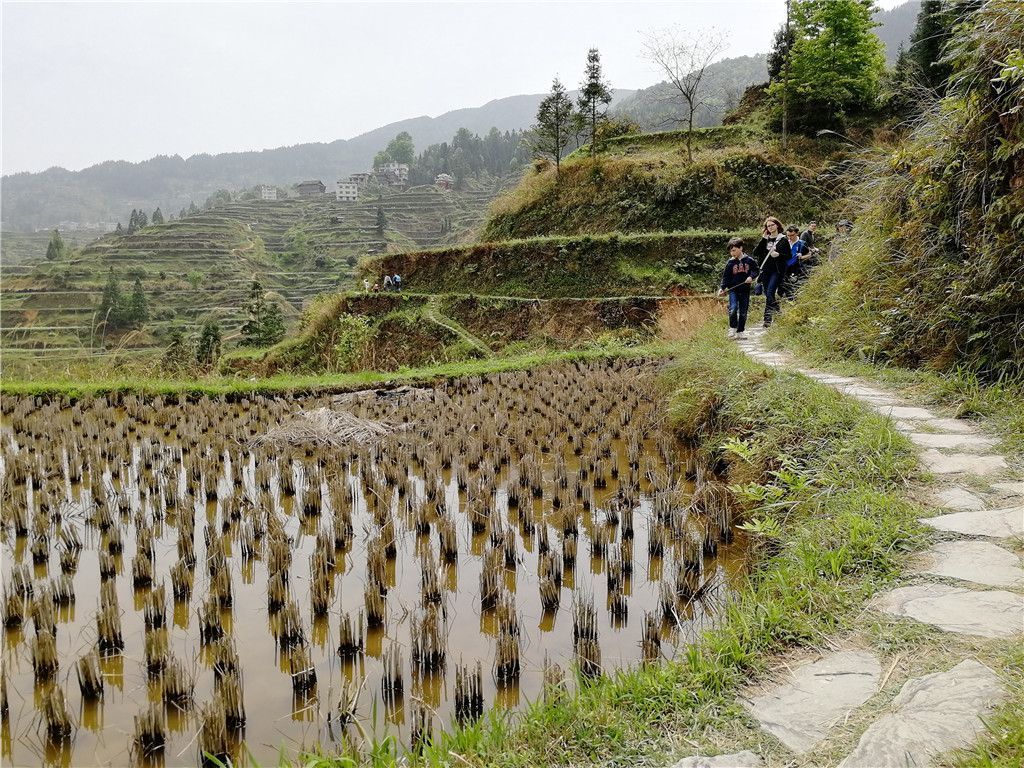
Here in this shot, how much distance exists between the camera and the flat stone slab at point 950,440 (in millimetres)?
3473

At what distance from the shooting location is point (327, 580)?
9.87 feet

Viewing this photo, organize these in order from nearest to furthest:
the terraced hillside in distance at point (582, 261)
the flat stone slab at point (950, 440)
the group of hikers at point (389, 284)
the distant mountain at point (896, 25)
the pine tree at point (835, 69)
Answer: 1. the flat stone slab at point (950, 440)
2. the terraced hillside in distance at point (582, 261)
3. the group of hikers at point (389, 284)
4. the pine tree at point (835, 69)
5. the distant mountain at point (896, 25)

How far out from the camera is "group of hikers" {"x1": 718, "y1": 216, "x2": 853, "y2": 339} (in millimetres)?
9258

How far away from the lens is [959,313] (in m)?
4.85

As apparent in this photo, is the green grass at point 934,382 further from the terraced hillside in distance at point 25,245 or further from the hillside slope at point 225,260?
the terraced hillside in distance at point 25,245

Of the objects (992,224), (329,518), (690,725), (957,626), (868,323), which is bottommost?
(329,518)

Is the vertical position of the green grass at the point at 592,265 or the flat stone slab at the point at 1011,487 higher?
the green grass at the point at 592,265

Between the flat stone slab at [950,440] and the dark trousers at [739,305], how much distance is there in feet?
19.9

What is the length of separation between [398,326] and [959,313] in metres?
16.3

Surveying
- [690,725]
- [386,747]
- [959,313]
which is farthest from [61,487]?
[959,313]

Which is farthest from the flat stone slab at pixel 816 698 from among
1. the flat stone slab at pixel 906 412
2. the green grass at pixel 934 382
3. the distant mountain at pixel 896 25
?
the distant mountain at pixel 896 25

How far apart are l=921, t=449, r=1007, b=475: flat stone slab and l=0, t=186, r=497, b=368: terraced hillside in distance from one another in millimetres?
25325

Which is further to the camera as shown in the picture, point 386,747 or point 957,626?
point 957,626

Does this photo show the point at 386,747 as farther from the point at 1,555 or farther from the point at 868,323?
the point at 868,323
